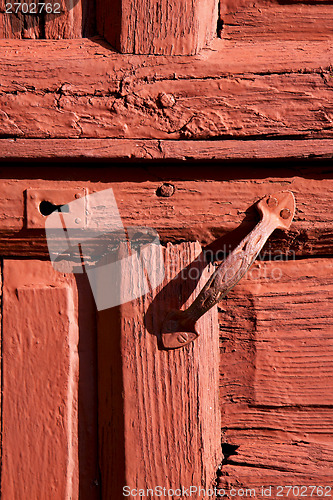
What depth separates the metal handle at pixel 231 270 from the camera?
2.48 feet

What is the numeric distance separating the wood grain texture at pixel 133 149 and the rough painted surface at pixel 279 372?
23 centimetres

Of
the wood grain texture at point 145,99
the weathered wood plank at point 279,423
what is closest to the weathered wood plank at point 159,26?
the wood grain texture at point 145,99

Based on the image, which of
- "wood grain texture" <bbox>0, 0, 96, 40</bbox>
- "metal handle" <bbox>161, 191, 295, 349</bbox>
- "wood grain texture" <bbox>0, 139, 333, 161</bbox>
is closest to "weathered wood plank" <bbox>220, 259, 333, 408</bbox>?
"metal handle" <bbox>161, 191, 295, 349</bbox>

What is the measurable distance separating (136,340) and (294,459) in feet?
1.31

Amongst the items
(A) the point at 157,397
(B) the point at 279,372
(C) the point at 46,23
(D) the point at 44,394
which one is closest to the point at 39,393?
(D) the point at 44,394

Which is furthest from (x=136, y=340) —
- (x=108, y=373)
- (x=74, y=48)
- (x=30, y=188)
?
(x=74, y=48)

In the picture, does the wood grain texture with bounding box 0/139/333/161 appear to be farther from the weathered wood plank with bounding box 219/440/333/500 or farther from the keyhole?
the weathered wood plank with bounding box 219/440/333/500

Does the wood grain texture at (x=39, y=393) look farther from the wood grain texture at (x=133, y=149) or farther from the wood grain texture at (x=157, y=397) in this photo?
the wood grain texture at (x=133, y=149)

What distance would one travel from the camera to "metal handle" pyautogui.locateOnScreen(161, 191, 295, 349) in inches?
29.8

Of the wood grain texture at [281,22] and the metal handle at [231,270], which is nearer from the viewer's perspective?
the metal handle at [231,270]

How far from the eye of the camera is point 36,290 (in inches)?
33.5

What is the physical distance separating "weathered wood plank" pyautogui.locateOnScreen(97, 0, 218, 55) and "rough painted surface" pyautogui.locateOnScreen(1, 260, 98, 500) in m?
0.48

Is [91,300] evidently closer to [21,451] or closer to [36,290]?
[36,290]

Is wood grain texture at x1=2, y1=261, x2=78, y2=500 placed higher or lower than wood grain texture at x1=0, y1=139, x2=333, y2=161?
lower
